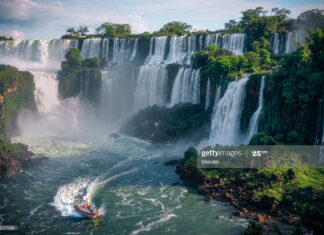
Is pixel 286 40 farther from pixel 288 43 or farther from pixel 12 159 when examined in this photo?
pixel 12 159

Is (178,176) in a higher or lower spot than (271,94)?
lower

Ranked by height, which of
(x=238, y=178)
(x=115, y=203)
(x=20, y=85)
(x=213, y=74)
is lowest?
(x=115, y=203)

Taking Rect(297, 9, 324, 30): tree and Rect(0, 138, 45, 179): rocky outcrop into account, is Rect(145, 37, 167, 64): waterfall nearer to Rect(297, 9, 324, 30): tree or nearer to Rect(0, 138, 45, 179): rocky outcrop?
Rect(297, 9, 324, 30): tree

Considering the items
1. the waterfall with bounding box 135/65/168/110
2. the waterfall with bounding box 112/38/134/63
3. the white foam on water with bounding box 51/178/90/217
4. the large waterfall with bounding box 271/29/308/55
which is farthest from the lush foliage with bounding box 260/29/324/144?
the waterfall with bounding box 112/38/134/63

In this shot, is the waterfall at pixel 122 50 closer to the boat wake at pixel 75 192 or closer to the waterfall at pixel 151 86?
the waterfall at pixel 151 86

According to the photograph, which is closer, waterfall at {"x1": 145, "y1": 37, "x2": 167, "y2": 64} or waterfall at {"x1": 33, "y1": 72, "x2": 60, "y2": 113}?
waterfall at {"x1": 33, "y1": 72, "x2": 60, "y2": 113}

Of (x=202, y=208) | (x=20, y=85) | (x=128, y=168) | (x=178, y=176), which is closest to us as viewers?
(x=202, y=208)

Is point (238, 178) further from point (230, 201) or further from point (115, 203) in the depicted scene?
point (115, 203)

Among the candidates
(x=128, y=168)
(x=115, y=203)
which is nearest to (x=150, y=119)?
(x=128, y=168)
